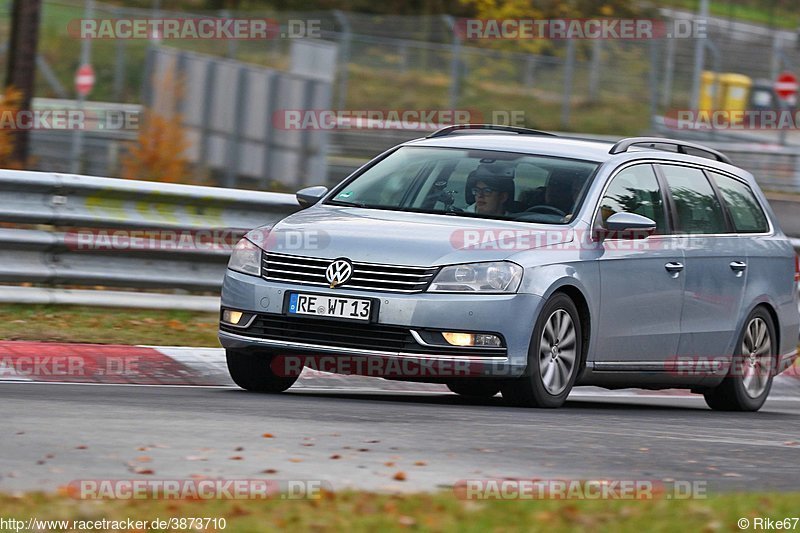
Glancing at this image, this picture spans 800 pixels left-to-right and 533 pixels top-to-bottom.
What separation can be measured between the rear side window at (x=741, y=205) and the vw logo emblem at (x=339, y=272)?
3.55 meters

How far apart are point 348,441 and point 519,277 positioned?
6.78ft

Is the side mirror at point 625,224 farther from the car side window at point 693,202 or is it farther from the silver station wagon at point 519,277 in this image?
the car side window at point 693,202

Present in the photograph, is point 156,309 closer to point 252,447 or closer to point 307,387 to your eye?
point 307,387

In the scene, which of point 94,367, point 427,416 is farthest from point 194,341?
point 427,416

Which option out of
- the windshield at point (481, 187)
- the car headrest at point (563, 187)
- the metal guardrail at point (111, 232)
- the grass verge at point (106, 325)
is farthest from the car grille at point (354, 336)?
the metal guardrail at point (111, 232)

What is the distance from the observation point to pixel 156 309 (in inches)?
499

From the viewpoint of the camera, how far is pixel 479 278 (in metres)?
8.99

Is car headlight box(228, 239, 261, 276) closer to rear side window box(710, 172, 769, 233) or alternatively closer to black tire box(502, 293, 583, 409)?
black tire box(502, 293, 583, 409)

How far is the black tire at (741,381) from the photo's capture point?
11.3 m

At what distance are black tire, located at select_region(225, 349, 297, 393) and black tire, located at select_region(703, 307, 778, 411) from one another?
126 inches

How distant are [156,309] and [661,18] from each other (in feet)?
138

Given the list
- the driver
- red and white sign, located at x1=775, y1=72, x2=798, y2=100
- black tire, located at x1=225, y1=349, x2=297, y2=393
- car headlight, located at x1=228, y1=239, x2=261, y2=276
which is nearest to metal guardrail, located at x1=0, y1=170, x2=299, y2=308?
black tire, located at x1=225, y1=349, x2=297, y2=393

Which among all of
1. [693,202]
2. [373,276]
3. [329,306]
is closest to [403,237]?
[373,276]

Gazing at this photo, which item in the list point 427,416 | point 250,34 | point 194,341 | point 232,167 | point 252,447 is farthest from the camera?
point 250,34
